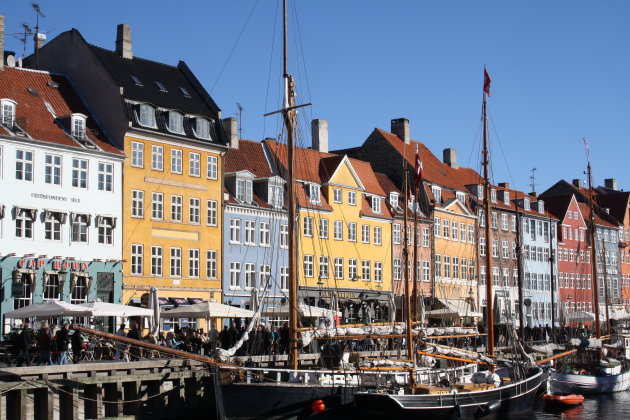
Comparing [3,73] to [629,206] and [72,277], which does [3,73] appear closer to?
[72,277]

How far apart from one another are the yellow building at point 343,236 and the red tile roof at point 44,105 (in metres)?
13.2

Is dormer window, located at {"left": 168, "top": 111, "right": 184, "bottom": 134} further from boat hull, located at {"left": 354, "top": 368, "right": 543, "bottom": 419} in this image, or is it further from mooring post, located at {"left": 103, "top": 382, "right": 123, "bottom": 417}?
boat hull, located at {"left": 354, "top": 368, "right": 543, "bottom": 419}

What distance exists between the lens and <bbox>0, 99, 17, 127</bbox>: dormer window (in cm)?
4369

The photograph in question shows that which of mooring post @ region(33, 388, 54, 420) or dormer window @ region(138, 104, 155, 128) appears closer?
mooring post @ region(33, 388, 54, 420)

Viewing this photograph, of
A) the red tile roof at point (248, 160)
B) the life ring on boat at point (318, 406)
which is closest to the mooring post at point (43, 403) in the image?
the life ring on boat at point (318, 406)

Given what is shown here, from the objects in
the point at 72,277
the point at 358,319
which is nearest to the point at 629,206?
the point at 358,319

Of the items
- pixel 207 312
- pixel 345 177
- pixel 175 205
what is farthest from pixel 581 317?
pixel 207 312

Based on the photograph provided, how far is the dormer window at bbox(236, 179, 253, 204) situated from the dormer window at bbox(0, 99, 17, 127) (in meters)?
14.4

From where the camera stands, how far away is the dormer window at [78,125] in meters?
46.6

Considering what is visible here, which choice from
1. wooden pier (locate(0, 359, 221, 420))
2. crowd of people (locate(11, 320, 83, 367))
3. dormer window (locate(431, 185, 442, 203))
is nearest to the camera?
wooden pier (locate(0, 359, 221, 420))

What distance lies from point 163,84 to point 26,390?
27165 mm

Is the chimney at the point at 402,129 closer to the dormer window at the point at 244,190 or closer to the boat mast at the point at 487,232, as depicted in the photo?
the dormer window at the point at 244,190

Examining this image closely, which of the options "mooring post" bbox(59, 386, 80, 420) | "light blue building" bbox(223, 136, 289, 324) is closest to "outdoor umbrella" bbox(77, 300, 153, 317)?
"mooring post" bbox(59, 386, 80, 420)

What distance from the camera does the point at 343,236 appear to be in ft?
204
